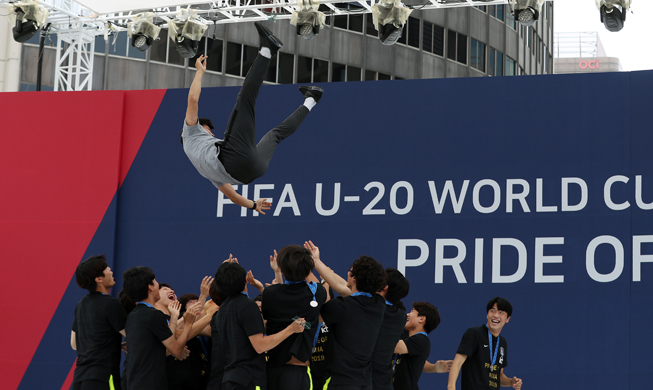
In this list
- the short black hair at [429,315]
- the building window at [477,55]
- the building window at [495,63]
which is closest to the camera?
the short black hair at [429,315]

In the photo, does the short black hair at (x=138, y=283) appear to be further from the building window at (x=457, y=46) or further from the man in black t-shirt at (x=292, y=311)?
Result: the building window at (x=457, y=46)

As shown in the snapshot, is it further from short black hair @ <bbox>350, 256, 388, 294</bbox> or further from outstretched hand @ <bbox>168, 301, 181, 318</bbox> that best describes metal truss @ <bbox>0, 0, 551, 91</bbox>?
short black hair @ <bbox>350, 256, 388, 294</bbox>

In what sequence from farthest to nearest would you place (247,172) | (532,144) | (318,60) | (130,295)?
1. (318,60)
2. (532,144)
3. (247,172)
4. (130,295)

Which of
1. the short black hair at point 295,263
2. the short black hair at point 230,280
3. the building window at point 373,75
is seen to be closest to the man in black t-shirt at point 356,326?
the short black hair at point 295,263

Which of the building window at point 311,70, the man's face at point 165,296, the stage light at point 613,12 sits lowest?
the man's face at point 165,296

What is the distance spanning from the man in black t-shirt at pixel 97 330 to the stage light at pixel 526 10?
5600 mm

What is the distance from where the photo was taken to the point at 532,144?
20.8ft

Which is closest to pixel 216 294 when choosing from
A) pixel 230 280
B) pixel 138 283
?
pixel 230 280

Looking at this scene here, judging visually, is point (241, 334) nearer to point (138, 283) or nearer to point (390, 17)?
point (138, 283)

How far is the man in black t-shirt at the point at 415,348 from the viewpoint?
14.5 ft

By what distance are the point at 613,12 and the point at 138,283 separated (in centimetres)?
570

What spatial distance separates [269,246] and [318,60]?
14.1 metres

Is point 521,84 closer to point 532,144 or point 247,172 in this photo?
point 532,144

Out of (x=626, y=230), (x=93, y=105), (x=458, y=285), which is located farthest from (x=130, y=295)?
(x=626, y=230)
